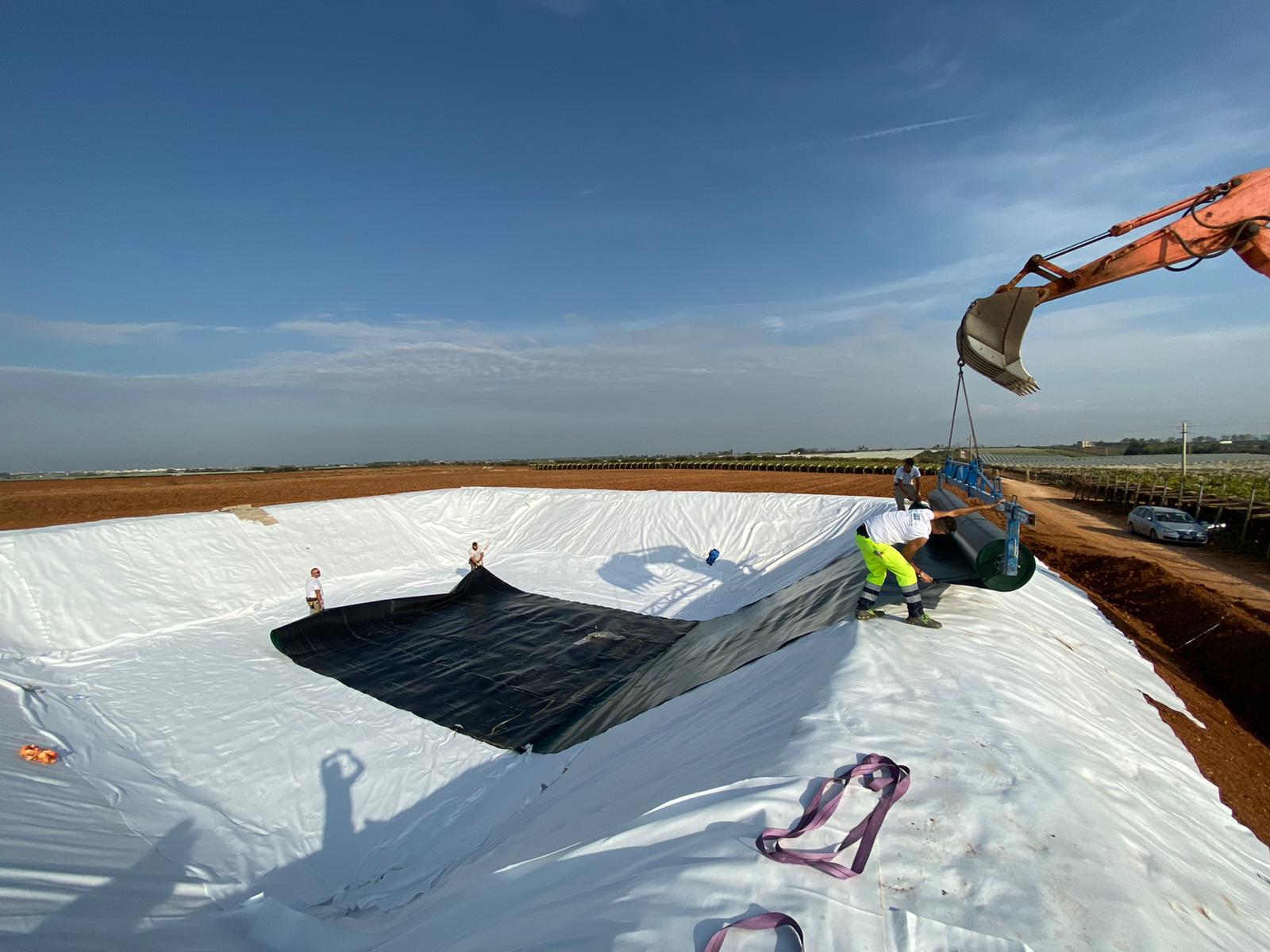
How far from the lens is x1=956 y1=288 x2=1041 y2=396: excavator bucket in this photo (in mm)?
5305

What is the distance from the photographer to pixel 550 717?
5875mm

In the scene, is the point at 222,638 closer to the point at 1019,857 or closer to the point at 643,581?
the point at 643,581

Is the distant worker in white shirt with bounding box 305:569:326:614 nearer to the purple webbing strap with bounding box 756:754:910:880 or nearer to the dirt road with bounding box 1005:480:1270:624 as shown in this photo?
the purple webbing strap with bounding box 756:754:910:880

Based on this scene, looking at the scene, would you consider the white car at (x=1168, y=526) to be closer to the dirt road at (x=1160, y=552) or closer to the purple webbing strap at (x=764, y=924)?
the dirt road at (x=1160, y=552)

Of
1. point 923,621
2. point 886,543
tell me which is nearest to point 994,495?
point 886,543

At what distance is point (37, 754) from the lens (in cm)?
445

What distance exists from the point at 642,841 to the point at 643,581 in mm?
8552

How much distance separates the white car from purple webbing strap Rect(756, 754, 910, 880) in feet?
57.4

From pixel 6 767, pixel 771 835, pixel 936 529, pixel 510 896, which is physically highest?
pixel 936 529

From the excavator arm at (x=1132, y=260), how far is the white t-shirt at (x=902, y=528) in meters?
2.08

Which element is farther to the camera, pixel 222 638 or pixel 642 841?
pixel 222 638

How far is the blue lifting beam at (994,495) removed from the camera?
454 centimetres

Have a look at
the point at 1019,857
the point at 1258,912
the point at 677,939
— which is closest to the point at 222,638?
the point at 677,939

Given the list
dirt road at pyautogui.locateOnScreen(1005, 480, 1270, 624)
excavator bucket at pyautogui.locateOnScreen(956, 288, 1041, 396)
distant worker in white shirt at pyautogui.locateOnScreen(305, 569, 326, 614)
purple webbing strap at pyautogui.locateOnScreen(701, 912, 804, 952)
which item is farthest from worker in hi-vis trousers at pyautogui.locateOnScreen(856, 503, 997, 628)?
distant worker in white shirt at pyautogui.locateOnScreen(305, 569, 326, 614)
